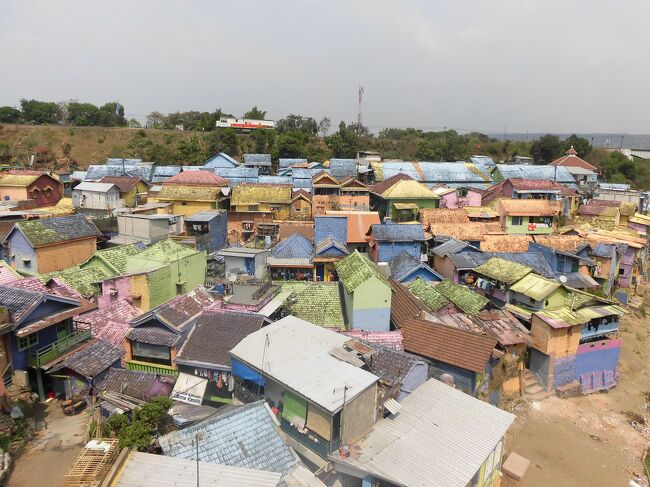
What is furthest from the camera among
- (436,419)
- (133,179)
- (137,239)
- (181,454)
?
(133,179)

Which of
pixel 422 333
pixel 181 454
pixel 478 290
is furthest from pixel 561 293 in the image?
pixel 181 454

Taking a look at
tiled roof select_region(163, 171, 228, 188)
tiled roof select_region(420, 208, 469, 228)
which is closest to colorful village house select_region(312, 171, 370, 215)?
tiled roof select_region(420, 208, 469, 228)

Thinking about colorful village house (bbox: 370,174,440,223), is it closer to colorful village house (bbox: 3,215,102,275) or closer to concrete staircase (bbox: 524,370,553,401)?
concrete staircase (bbox: 524,370,553,401)

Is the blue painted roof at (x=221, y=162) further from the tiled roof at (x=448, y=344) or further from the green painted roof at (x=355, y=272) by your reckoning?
the tiled roof at (x=448, y=344)

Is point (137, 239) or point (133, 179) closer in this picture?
point (137, 239)

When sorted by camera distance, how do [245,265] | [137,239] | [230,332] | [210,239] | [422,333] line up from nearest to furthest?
[230,332], [422,333], [245,265], [137,239], [210,239]

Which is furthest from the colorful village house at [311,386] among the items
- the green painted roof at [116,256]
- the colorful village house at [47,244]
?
the colorful village house at [47,244]

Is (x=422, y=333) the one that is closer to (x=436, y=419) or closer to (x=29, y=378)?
(x=436, y=419)

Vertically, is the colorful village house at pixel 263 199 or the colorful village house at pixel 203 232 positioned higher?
the colorful village house at pixel 263 199
